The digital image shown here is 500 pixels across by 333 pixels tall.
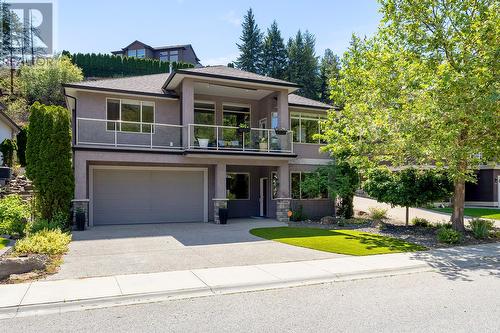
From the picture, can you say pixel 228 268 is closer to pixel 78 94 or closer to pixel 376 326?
pixel 376 326

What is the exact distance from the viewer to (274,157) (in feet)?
61.5

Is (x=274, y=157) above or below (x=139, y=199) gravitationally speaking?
above

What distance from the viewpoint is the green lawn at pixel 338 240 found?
38.3 feet

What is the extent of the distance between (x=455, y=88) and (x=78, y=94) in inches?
600

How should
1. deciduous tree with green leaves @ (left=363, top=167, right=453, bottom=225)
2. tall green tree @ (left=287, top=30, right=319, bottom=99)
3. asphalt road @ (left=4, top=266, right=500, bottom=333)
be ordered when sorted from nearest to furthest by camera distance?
asphalt road @ (left=4, top=266, right=500, bottom=333) → deciduous tree with green leaves @ (left=363, top=167, right=453, bottom=225) → tall green tree @ (left=287, top=30, right=319, bottom=99)

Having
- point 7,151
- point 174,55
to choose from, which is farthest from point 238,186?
point 174,55

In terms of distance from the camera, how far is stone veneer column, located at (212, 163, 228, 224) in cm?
1805

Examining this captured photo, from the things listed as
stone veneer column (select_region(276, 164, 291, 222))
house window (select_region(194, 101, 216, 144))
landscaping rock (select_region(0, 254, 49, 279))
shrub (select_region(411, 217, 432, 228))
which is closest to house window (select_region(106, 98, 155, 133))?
house window (select_region(194, 101, 216, 144))

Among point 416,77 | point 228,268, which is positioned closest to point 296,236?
point 228,268

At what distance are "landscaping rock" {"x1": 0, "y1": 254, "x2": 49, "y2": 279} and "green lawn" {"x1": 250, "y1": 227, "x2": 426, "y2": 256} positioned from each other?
732 cm

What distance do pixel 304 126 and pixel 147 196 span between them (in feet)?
30.0

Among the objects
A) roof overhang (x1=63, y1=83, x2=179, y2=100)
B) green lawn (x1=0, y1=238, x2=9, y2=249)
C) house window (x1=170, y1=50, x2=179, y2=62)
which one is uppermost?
house window (x1=170, y1=50, x2=179, y2=62)

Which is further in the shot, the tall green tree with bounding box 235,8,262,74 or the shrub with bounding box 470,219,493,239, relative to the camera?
the tall green tree with bounding box 235,8,262,74

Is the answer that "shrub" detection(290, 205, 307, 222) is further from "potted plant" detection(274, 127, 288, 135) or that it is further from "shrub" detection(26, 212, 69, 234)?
"shrub" detection(26, 212, 69, 234)
